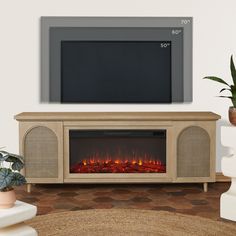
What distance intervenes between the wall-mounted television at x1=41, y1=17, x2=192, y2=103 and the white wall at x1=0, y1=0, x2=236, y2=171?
0.25 ft

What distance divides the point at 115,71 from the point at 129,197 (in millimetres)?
1327

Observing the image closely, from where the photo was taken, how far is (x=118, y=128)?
5656 millimetres

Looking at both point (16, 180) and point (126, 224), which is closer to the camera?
→ point (16, 180)

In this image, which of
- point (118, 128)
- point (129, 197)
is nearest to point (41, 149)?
point (118, 128)

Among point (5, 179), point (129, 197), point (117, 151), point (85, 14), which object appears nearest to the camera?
point (5, 179)

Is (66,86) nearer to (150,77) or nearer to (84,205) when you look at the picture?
(150,77)

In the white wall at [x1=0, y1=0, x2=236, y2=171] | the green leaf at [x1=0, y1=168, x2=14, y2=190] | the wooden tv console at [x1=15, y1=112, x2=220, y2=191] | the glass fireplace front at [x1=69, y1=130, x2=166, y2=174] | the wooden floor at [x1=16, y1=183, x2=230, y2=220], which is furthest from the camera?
the white wall at [x1=0, y1=0, x2=236, y2=171]

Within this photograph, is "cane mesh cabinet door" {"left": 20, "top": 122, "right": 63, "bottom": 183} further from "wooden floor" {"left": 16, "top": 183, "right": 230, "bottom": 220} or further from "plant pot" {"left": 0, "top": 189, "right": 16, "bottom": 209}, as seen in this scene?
"plant pot" {"left": 0, "top": 189, "right": 16, "bottom": 209}

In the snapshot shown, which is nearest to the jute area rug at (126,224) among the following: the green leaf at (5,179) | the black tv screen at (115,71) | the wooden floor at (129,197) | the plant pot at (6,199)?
the wooden floor at (129,197)

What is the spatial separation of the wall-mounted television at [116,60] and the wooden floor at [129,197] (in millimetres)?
868

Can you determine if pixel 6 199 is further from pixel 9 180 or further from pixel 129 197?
pixel 129 197

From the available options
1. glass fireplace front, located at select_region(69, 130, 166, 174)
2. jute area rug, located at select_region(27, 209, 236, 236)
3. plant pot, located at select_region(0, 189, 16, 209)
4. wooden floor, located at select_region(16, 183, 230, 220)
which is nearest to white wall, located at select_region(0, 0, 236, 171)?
glass fireplace front, located at select_region(69, 130, 166, 174)

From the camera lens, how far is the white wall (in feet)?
19.6

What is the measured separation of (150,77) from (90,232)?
2.17 m
